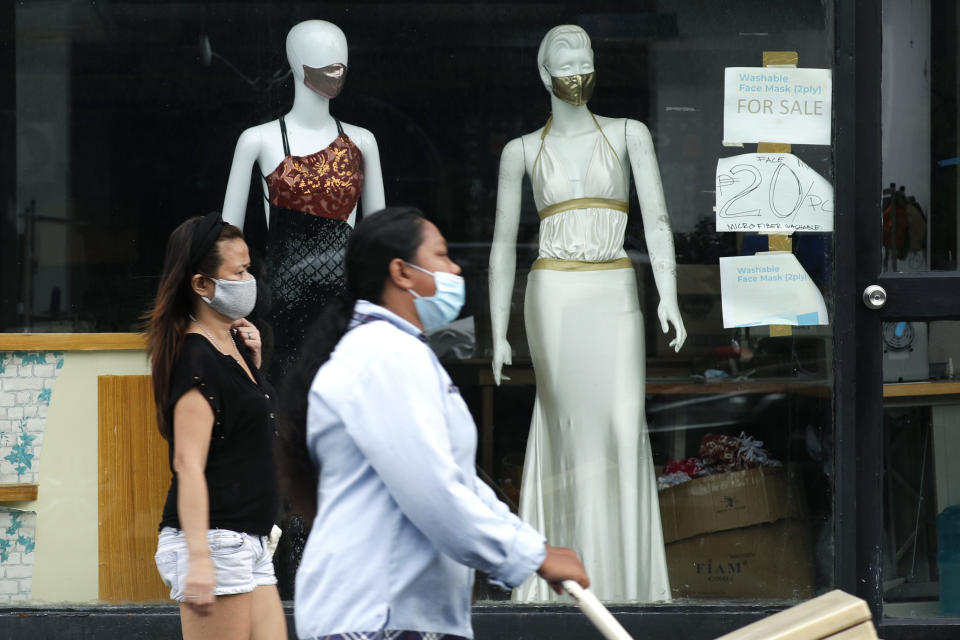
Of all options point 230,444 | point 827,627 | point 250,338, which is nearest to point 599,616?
point 827,627

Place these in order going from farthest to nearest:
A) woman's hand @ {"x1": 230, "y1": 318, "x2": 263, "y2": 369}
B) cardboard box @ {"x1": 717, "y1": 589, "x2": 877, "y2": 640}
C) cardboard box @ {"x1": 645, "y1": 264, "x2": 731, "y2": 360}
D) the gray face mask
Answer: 1. cardboard box @ {"x1": 645, "y1": 264, "x2": 731, "y2": 360}
2. woman's hand @ {"x1": 230, "y1": 318, "x2": 263, "y2": 369}
3. the gray face mask
4. cardboard box @ {"x1": 717, "y1": 589, "x2": 877, "y2": 640}

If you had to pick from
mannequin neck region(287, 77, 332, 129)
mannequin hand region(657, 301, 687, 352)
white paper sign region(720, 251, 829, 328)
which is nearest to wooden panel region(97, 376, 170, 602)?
mannequin neck region(287, 77, 332, 129)

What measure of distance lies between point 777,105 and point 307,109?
1.70 m

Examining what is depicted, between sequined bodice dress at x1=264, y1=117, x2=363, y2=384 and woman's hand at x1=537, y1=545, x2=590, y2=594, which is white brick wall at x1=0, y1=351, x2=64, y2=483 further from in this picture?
woman's hand at x1=537, y1=545, x2=590, y2=594

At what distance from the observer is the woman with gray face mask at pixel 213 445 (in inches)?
112

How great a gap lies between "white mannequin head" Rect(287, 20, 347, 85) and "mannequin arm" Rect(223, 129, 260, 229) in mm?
288

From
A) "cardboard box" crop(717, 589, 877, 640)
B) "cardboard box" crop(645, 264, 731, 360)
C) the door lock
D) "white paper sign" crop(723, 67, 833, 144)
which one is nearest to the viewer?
"cardboard box" crop(717, 589, 877, 640)

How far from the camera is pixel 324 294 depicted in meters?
4.60

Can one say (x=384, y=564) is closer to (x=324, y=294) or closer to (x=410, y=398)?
(x=410, y=398)

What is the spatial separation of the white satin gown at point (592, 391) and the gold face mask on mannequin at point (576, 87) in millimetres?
150

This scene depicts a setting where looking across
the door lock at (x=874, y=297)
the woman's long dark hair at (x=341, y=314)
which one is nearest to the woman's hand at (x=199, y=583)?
the woman's long dark hair at (x=341, y=314)

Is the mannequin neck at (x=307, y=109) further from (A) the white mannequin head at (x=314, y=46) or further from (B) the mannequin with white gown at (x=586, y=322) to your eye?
(B) the mannequin with white gown at (x=586, y=322)

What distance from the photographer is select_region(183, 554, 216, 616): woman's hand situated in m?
2.77

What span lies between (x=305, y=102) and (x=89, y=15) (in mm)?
917
